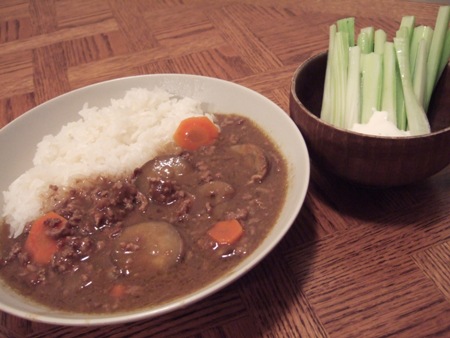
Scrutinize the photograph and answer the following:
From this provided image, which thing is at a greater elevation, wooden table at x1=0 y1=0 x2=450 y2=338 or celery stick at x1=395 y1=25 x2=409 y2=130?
celery stick at x1=395 y1=25 x2=409 y2=130

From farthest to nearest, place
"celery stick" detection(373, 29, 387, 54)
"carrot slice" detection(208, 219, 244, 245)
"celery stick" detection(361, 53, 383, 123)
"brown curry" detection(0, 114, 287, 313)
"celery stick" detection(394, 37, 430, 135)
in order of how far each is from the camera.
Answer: "celery stick" detection(373, 29, 387, 54) → "celery stick" detection(361, 53, 383, 123) → "celery stick" detection(394, 37, 430, 135) → "carrot slice" detection(208, 219, 244, 245) → "brown curry" detection(0, 114, 287, 313)

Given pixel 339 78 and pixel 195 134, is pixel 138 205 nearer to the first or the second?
pixel 195 134

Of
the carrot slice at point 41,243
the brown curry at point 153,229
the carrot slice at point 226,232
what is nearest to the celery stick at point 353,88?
the brown curry at point 153,229

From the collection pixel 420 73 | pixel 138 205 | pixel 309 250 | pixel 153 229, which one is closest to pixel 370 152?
pixel 309 250

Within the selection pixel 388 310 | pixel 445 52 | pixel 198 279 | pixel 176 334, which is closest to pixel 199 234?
pixel 198 279

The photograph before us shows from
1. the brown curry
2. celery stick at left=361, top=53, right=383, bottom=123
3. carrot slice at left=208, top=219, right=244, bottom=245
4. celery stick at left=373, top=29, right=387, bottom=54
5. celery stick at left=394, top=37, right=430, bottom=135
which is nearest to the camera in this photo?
the brown curry

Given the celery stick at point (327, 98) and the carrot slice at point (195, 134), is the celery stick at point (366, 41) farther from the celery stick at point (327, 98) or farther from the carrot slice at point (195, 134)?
the carrot slice at point (195, 134)

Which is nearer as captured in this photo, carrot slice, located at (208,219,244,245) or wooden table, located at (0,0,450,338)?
wooden table, located at (0,0,450,338)

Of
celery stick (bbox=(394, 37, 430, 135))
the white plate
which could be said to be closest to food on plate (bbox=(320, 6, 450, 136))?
celery stick (bbox=(394, 37, 430, 135))

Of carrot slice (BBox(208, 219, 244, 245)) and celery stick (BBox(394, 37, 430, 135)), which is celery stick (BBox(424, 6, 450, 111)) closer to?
celery stick (BBox(394, 37, 430, 135))
